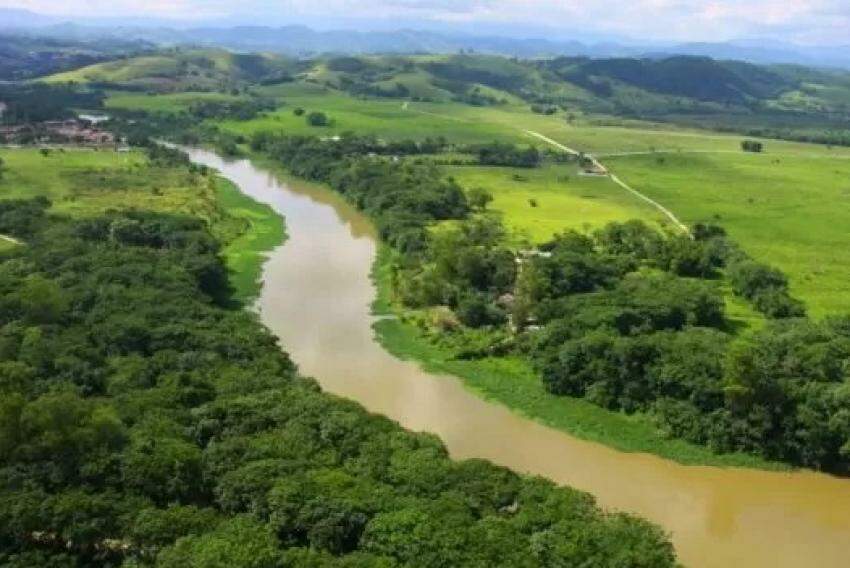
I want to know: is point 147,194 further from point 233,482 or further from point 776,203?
point 776,203

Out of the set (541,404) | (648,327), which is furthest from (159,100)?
(541,404)

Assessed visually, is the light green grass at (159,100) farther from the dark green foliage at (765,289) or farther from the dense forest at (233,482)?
the dense forest at (233,482)

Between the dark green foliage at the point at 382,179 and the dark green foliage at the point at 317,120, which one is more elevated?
the dark green foliage at the point at 317,120

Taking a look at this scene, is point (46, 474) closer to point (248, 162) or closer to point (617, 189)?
point (617, 189)

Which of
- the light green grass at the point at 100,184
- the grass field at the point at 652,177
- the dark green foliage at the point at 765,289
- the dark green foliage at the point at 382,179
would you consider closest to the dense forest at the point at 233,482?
the dark green foliage at the point at 765,289

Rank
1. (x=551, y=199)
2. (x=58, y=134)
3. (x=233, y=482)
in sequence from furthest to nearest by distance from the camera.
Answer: (x=58, y=134), (x=551, y=199), (x=233, y=482)

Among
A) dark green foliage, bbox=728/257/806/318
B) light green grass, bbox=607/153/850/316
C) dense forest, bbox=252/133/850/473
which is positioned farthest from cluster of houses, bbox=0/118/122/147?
dark green foliage, bbox=728/257/806/318

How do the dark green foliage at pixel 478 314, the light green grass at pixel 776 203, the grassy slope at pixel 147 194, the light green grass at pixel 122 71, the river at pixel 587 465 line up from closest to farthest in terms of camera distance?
the river at pixel 587 465 < the dark green foliage at pixel 478 314 < the light green grass at pixel 776 203 < the grassy slope at pixel 147 194 < the light green grass at pixel 122 71
